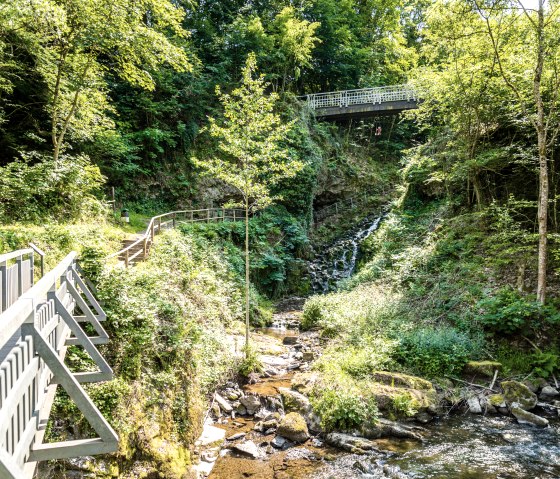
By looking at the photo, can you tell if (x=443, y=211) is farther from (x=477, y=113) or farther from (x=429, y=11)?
(x=429, y=11)

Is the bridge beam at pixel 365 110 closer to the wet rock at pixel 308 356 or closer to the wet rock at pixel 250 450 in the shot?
the wet rock at pixel 308 356

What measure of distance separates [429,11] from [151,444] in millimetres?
→ 16039

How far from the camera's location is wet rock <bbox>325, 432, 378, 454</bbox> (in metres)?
7.32

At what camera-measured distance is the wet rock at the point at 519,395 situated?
29.0 feet

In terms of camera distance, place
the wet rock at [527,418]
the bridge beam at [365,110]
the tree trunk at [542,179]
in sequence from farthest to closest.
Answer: the bridge beam at [365,110], the tree trunk at [542,179], the wet rock at [527,418]

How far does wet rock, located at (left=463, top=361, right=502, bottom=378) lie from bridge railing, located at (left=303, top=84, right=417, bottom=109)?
2105 cm

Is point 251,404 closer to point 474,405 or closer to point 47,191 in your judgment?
point 474,405

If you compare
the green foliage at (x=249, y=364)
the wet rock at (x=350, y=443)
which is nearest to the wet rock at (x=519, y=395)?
the wet rock at (x=350, y=443)

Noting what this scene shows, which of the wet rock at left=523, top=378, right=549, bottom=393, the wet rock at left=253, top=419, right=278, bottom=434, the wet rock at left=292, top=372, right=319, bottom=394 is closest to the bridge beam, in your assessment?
the wet rock at left=523, top=378, right=549, bottom=393

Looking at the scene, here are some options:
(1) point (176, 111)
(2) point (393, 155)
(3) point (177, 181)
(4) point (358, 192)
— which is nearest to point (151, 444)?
(3) point (177, 181)

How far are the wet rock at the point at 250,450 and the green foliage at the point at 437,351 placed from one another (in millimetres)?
4994

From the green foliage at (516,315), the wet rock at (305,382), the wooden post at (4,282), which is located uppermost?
the wooden post at (4,282)

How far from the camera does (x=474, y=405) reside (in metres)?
8.98

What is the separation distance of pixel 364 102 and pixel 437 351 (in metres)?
22.0
